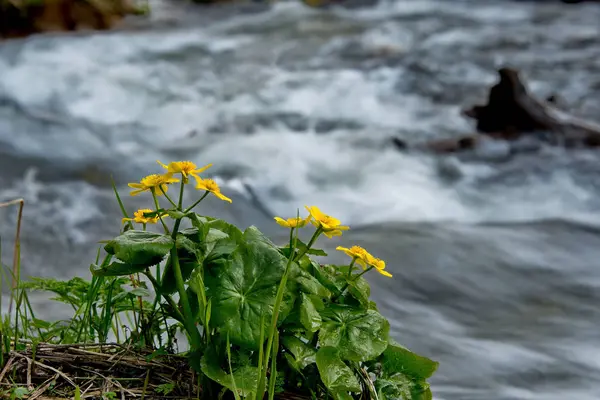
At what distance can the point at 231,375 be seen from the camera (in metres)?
1.67

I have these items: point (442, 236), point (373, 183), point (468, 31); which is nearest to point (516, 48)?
point (468, 31)

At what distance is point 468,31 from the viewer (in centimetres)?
1157

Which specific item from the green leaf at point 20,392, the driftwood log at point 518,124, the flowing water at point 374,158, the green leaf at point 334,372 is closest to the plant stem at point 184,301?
the green leaf at point 334,372

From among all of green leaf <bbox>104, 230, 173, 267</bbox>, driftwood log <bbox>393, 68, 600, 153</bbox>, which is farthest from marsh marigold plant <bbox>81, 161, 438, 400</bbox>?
driftwood log <bbox>393, 68, 600, 153</bbox>

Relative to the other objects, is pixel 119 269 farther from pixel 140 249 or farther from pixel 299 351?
pixel 299 351

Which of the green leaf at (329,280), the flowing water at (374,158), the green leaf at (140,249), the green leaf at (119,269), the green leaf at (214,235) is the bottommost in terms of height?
the green leaf at (119,269)

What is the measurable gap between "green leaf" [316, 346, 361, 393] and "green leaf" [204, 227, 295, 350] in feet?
0.42

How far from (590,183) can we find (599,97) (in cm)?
253

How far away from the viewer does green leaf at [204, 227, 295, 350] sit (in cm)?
171

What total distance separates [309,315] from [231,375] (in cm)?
22

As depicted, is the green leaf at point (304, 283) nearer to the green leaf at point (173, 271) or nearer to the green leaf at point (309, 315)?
the green leaf at point (309, 315)

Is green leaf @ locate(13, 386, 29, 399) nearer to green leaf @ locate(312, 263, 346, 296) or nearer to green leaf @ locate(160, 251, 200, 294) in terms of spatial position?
green leaf @ locate(160, 251, 200, 294)

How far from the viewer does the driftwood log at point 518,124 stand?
6.95 metres

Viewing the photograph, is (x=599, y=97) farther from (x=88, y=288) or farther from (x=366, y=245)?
(x=88, y=288)
